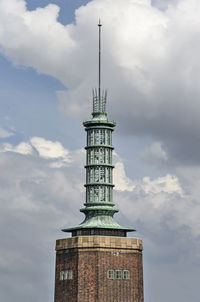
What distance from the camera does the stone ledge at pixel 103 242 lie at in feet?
323

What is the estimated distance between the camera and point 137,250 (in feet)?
331

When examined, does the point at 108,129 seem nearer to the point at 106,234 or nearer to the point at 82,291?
the point at 106,234

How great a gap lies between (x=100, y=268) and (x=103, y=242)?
3.64 metres

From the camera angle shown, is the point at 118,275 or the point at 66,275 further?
the point at 66,275

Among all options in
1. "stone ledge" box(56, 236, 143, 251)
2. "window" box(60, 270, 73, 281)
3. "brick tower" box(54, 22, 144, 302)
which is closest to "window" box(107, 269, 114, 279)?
"brick tower" box(54, 22, 144, 302)

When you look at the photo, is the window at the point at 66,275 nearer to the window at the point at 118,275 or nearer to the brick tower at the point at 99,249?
the brick tower at the point at 99,249

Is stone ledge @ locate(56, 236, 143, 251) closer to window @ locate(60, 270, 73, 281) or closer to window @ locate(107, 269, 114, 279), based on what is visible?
window @ locate(107, 269, 114, 279)

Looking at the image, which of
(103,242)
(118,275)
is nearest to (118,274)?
(118,275)

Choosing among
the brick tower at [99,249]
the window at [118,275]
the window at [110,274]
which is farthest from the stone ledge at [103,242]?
the window at [118,275]

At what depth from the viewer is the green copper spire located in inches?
4011

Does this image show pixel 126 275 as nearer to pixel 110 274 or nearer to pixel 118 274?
pixel 118 274

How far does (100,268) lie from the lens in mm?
97375

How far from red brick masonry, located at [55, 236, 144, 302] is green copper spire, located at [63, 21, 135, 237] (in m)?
2.28

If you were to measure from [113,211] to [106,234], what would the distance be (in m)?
4.26
